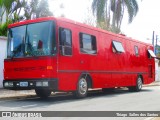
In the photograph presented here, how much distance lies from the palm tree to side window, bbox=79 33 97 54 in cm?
1772

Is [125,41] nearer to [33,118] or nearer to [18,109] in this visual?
[18,109]

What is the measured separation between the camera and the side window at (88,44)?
14.5m

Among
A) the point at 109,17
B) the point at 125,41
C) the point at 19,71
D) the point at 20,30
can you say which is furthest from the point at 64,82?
the point at 109,17

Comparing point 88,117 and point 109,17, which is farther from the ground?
point 109,17

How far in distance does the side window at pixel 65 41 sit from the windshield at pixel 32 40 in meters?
0.42

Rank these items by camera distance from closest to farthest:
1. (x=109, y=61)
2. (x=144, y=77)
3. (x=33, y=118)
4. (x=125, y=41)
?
(x=33, y=118)
(x=109, y=61)
(x=125, y=41)
(x=144, y=77)

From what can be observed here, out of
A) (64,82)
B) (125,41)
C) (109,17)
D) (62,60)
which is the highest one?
(109,17)

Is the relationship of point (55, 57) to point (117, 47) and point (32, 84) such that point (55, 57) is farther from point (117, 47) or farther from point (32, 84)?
point (117, 47)

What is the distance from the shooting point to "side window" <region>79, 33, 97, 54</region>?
569 inches

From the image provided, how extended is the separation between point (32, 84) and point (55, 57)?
1311mm

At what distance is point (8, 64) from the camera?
13547mm

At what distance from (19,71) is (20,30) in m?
1.64

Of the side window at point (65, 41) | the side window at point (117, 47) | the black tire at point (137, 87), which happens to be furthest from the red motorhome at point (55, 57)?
the black tire at point (137, 87)

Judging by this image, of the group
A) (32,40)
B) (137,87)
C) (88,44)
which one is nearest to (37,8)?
(137,87)
